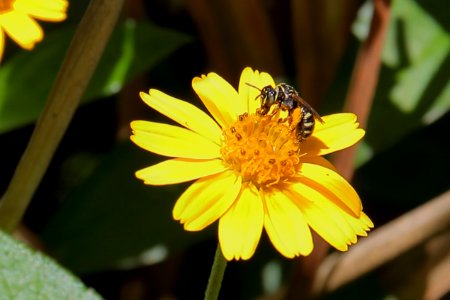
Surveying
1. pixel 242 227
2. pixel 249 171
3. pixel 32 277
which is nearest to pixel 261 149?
pixel 249 171

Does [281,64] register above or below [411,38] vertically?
below

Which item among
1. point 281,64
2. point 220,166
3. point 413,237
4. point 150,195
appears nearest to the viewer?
point 220,166

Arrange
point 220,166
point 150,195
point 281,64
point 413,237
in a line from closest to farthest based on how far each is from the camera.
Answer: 1. point 220,166
2. point 413,237
3. point 150,195
4. point 281,64

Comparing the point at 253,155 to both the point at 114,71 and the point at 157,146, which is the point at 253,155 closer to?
the point at 157,146

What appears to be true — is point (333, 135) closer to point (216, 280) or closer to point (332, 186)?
point (332, 186)

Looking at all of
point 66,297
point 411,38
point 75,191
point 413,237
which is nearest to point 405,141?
point 411,38

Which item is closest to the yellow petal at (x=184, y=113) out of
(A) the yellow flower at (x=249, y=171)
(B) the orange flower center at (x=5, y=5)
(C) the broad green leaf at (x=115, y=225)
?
(A) the yellow flower at (x=249, y=171)

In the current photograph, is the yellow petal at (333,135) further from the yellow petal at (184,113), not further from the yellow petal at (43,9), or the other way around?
the yellow petal at (43,9)
